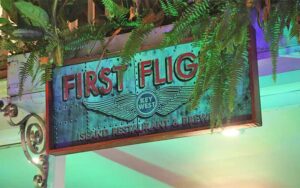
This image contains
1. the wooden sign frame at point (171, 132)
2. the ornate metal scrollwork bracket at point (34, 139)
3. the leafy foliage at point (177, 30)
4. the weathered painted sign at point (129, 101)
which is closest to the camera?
the leafy foliage at point (177, 30)

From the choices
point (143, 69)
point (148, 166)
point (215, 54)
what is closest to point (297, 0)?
point (215, 54)

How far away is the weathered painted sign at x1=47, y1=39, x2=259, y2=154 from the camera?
3.01 metres

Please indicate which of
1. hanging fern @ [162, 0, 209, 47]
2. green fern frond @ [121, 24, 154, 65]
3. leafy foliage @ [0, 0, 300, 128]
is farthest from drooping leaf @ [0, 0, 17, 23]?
hanging fern @ [162, 0, 209, 47]

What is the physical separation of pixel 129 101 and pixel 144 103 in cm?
9

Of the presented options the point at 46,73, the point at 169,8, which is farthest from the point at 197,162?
the point at 169,8

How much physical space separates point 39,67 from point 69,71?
169 mm

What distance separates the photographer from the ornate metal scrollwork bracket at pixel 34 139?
11.8 feet

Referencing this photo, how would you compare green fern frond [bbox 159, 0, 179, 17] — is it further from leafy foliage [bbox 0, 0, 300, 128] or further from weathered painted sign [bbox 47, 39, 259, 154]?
weathered painted sign [bbox 47, 39, 259, 154]

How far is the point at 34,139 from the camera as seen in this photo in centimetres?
360

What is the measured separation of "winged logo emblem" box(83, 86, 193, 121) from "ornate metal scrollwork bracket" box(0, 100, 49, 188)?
1.39 feet

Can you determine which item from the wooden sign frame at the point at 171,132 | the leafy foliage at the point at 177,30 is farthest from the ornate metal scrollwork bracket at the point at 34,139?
the leafy foliage at the point at 177,30

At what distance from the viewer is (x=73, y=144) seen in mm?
3291

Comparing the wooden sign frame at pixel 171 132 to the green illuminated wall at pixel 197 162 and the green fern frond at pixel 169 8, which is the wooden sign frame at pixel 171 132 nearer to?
the green fern frond at pixel 169 8

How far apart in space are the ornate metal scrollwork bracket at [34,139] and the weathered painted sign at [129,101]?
0.77 ft
